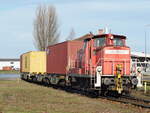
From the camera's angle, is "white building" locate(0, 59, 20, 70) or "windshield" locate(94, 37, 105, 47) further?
"white building" locate(0, 59, 20, 70)

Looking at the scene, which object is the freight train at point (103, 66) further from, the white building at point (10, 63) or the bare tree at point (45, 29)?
the white building at point (10, 63)

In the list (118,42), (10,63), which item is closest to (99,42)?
(118,42)

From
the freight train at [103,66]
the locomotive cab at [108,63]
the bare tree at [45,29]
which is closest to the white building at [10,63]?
the bare tree at [45,29]

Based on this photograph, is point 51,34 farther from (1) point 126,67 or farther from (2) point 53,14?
(1) point 126,67

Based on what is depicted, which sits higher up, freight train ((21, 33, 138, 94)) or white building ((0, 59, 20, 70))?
white building ((0, 59, 20, 70))

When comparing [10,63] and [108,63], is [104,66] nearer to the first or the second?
[108,63]

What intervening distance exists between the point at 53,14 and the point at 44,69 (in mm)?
36304

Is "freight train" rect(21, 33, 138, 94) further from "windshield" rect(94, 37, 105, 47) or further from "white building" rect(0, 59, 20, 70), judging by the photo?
"white building" rect(0, 59, 20, 70)

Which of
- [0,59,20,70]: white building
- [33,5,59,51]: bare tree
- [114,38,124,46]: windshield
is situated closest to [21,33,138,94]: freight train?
[114,38,124,46]: windshield

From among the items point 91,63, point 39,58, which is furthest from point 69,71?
point 39,58

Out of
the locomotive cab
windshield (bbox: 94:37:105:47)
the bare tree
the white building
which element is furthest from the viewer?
the white building

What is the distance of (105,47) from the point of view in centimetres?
1739

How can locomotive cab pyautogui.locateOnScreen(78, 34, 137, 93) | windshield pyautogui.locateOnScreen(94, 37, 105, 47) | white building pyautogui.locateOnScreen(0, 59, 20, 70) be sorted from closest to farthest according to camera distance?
locomotive cab pyautogui.locateOnScreen(78, 34, 137, 93) → windshield pyautogui.locateOnScreen(94, 37, 105, 47) → white building pyautogui.locateOnScreen(0, 59, 20, 70)

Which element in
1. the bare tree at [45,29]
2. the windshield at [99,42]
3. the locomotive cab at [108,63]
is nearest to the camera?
the locomotive cab at [108,63]
